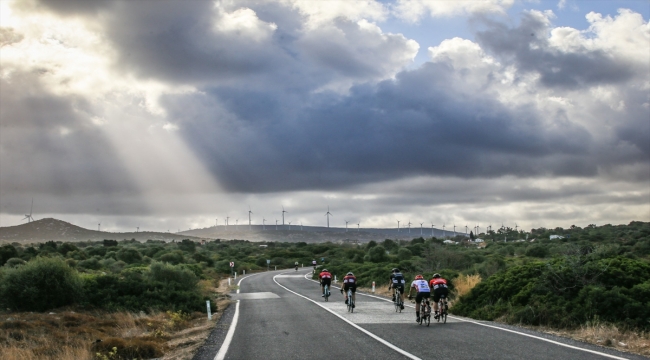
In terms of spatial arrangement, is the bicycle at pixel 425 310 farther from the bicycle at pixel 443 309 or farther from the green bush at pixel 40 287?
the green bush at pixel 40 287

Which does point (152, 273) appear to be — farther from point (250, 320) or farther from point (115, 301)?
point (250, 320)

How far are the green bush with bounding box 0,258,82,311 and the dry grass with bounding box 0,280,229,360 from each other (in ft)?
4.66

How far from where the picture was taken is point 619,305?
17234 millimetres

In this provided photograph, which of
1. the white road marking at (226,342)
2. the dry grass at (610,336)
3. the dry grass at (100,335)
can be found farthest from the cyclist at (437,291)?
the dry grass at (100,335)

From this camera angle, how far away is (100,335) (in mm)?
20250

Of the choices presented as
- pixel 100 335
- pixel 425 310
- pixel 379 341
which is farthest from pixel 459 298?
pixel 100 335

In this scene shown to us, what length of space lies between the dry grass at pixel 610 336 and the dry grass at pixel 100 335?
32.7ft

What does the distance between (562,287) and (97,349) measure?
577 inches

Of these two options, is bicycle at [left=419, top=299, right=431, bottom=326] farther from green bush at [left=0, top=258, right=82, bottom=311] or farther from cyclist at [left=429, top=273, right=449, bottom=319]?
green bush at [left=0, top=258, right=82, bottom=311]

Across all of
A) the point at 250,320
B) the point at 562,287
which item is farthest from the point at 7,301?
the point at 562,287

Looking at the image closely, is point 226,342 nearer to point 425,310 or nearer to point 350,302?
point 425,310

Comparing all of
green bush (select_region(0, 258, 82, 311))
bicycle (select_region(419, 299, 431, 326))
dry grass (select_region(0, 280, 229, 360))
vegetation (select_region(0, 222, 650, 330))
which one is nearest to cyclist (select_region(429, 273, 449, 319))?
bicycle (select_region(419, 299, 431, 326))

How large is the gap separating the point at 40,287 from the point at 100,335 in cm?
1103

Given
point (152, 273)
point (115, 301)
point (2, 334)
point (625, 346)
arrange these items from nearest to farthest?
point (625, 346), point (2, 334), point (115, 301), point (152, 273)
